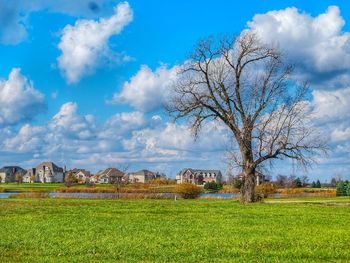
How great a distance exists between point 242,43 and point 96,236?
27.0 metres

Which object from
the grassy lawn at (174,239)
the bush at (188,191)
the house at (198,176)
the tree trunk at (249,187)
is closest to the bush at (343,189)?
the bush at (188,191)

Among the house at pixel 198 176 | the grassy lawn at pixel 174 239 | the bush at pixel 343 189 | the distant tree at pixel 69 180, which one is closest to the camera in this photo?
the grassy lawn at pixel 174 239

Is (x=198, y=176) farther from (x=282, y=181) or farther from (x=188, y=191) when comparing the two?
Answer: (x=188, y=191)

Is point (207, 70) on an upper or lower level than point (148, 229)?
upper

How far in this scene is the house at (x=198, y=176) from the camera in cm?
18188

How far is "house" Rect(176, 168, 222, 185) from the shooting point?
182 meters

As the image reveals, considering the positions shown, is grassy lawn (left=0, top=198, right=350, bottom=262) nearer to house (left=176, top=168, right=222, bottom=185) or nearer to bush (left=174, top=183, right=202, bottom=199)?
bush (left=174, top=183, right=202, bottom=199)

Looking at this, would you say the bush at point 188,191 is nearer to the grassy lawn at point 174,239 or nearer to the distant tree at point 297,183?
the grassy lawn at point 174,239

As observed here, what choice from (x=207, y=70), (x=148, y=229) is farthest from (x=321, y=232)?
(x=207, y=70)

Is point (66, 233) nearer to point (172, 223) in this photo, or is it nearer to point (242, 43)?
point (172, 223)

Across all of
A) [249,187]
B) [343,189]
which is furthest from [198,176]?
[249,187]

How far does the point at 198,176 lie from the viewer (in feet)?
600

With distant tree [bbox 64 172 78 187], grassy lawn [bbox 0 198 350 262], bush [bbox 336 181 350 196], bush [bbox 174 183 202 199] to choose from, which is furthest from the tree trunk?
distant tree [bbox 64 172 78 187]

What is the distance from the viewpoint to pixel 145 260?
12141mm
